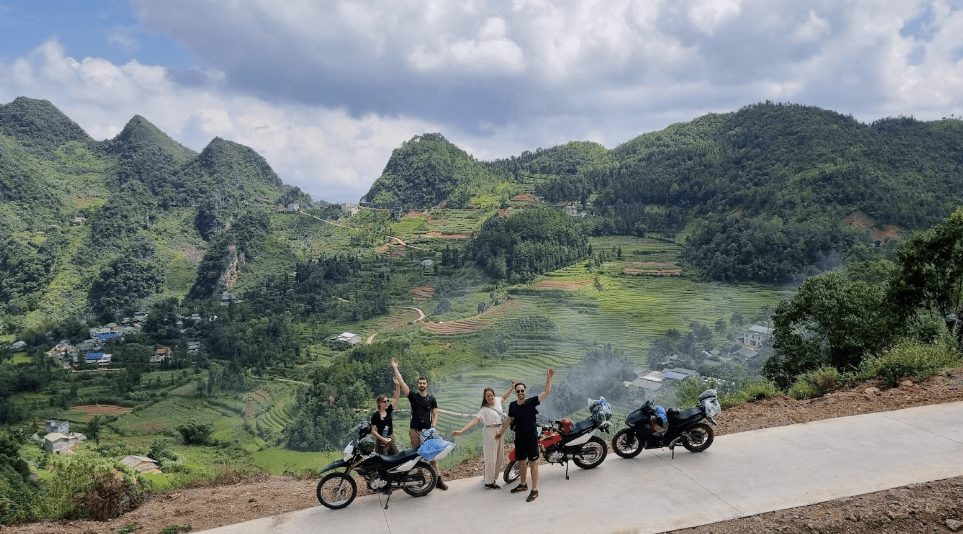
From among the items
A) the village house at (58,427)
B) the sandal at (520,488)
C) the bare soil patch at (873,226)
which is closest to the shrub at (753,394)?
the sandal at (520,488)

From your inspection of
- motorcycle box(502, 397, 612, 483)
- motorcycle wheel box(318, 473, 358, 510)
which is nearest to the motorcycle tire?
motorcycle box(502, 397, 612, 483)

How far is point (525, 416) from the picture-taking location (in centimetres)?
478

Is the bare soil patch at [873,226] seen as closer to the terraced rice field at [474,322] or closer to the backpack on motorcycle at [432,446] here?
the terraced rice field at [474,322]

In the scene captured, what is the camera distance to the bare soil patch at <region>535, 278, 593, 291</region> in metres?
50.0

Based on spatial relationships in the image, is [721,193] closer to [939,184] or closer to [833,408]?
[939,184]

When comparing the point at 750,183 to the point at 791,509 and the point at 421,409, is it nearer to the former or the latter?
the point at 791,509

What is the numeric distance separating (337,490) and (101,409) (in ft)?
117

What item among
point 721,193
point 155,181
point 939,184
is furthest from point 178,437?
point 155,181

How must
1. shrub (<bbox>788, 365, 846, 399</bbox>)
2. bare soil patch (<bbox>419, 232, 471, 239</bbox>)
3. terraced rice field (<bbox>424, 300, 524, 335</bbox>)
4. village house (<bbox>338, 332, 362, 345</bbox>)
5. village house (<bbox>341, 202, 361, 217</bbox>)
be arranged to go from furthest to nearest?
1. village house (<bbox>341, 202, 361, 217</bbox>)
2. bare soil patch (<bbox>419, 232, 471, 239</bbox>)
3. village house (<bbox>338, 332, 362, 345</bbox>)
4. terraced rice field (<bbox>424, 300, 524, 335</bbox>)
5. shrub (<bbox>788, 365, 846, 399</bbox>)

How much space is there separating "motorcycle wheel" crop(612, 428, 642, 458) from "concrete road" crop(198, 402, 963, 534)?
87mm

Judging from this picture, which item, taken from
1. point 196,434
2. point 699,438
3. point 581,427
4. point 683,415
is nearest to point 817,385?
point 699,438

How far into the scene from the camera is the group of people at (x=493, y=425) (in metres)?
4.75

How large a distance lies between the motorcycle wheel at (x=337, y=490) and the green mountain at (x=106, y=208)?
2412 inches

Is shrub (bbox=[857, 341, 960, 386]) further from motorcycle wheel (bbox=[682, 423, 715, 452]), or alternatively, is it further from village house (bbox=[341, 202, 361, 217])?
village house (bbox=[341, 202, 361, 217])
